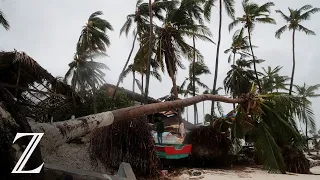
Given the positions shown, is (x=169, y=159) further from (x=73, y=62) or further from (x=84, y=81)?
(x=73, y=62)

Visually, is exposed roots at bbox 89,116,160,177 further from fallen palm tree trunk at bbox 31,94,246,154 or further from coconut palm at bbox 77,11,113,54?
coconut palm at bbox 77,11,113,54

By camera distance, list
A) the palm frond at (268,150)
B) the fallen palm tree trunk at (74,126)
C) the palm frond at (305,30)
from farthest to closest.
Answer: the palm frond at (305,30)
the palm frond at (268,150)
the fallen palm tree trunk at (74,126)

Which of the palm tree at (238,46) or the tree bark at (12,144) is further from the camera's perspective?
the palm tree at (238,46)

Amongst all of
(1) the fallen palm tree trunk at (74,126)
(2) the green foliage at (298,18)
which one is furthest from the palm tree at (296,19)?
(1) the fallen palm tree trunk at (74,126)

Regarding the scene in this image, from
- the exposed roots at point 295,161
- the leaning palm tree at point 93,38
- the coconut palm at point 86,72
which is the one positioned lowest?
the exposed roots at point 295,161

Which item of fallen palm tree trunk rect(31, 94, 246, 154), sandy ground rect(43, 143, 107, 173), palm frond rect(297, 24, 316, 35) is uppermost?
palm frond rect(297, 24, 316, 35)

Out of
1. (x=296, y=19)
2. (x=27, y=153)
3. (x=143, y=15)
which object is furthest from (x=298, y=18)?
(x=27, y=153)

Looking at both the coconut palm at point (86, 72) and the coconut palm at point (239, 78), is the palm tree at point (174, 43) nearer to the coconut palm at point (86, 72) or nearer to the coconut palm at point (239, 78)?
A: the coconut palm at point (86, 72)

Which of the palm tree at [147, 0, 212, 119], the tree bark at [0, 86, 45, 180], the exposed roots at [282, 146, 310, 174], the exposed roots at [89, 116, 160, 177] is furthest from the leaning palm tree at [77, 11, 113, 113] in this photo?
the tree bark at [0, 86, 45, 180]

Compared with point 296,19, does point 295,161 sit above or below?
below

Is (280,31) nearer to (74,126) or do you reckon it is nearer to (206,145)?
(206,145)

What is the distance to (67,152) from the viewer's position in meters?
9.57

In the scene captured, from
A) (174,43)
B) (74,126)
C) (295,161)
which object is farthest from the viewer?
(174,43)

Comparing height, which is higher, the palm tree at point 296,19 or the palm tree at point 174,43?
the palm tree at point 296,19
